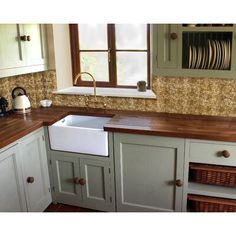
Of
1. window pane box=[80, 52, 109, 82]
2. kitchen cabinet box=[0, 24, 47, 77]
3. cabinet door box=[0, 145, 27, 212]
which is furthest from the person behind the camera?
window pane box=[80, 52, 109, 82]

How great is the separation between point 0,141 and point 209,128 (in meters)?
1.50

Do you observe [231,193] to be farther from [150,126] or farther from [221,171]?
[150,126]

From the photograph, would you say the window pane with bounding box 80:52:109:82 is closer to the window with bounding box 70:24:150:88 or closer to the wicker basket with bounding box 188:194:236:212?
the window with bounding box 70:24:150:88

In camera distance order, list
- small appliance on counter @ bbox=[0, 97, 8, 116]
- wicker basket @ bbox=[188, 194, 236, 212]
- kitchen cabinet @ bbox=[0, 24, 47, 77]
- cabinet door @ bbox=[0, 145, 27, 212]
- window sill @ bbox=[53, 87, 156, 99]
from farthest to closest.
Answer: window sill @ bbox=[53, 87, 156, 99] → small appliance on counter @ bbox=[0, 97, 8, 116] → kitchen cabinet @ bbox=[0, 24, 47, 77] → wicker basket @ bbox=[188, 194, 236, 212] → cabinet door @ bbox=[0, 145, 27, 212]

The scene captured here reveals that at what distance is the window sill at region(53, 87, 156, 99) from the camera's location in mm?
2573

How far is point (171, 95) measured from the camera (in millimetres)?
2461

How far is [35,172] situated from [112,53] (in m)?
1.39

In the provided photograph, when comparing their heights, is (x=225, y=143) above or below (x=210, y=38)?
below

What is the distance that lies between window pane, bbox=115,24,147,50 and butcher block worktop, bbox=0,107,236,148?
0.69 metres

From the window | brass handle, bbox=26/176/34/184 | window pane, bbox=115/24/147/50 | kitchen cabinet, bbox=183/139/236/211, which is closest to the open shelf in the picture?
kitchen cabinet, bbox=183/139/236/211

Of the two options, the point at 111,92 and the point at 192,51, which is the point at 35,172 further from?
the point at 192,51
